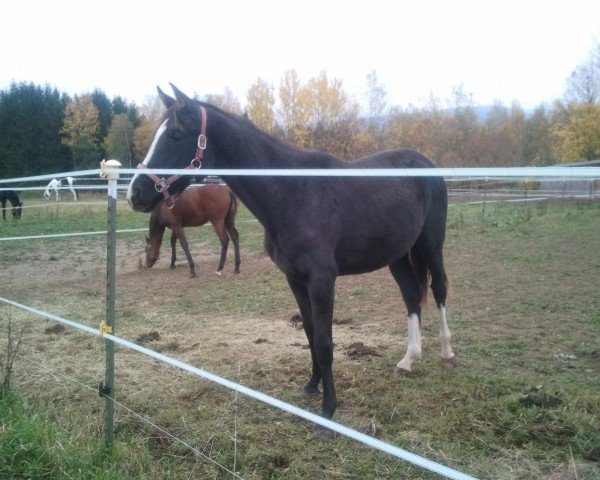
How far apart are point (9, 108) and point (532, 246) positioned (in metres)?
39.3

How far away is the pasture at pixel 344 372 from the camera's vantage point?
260 cm

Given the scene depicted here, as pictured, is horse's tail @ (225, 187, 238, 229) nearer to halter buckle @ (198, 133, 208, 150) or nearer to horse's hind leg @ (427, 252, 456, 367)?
horse's hind leg @ (427, 252, 456, 367)

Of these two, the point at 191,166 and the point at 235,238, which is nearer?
the point at 191,166

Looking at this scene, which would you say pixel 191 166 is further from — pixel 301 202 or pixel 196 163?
pixel 301 202

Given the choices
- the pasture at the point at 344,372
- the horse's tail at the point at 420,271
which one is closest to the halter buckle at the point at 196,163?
the pasture at the point at 344,372

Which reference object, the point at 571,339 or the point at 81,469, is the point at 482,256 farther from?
the point at 81,469

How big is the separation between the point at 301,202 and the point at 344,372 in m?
1.61

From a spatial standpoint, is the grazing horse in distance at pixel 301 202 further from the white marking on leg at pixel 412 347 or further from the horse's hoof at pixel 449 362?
the horse's hoof at pixel 449 362

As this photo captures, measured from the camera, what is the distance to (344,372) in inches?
153

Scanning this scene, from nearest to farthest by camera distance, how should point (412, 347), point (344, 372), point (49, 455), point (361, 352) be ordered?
point (49, 455)
point (344, 372)
point (412, 347)
point (361, 352)

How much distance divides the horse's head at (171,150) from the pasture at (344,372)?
1436 mm

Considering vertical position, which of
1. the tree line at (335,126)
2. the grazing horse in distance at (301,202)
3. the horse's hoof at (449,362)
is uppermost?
the tree line at (335,126)

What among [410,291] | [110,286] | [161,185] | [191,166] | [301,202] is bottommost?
[410,291]

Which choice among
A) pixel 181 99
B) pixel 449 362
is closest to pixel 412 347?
pixel 449 362
